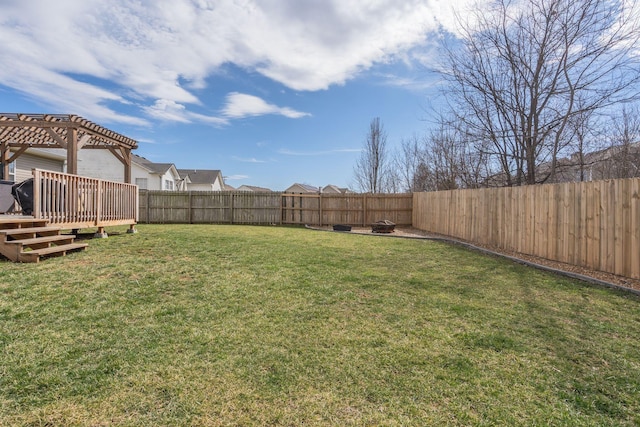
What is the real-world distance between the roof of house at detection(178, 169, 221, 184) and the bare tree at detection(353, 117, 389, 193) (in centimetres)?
1700

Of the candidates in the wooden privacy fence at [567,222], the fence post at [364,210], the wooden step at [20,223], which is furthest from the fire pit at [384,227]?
the wooden step at [20,223]

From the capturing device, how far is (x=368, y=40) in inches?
366

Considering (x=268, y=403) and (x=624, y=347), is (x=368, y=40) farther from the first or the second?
(x=268, y=403)

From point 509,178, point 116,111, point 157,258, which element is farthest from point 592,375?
Answer: point 116,111

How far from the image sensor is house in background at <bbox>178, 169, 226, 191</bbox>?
3169cm

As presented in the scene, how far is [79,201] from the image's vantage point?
6543mm

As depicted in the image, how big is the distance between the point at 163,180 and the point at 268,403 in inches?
1014

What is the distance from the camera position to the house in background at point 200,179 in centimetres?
3169

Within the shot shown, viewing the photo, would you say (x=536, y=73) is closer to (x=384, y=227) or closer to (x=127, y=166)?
(x=384, y=227)

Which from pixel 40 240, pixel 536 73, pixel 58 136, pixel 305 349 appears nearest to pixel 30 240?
pixel 40 240

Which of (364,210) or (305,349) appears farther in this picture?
(364,210)

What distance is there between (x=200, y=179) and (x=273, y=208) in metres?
20.2

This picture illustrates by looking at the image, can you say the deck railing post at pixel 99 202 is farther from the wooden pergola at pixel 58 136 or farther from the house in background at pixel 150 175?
the house in background at pixel 150 175

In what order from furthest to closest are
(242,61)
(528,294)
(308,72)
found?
(308,72), (242,61), (528,294)
